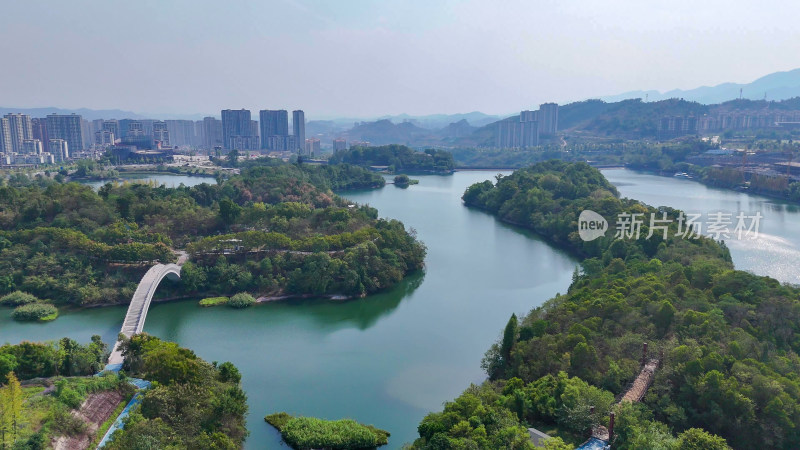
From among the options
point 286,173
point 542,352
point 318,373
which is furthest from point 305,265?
point 286,173

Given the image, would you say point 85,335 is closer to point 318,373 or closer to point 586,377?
point 318,373

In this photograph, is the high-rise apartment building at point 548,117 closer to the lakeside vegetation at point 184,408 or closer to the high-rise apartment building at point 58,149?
the high-rise apartment building at point 58,149

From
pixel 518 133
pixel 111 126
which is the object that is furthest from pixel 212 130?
pixel 518 133

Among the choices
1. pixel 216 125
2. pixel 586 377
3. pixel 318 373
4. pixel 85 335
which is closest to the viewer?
pixel 586 377

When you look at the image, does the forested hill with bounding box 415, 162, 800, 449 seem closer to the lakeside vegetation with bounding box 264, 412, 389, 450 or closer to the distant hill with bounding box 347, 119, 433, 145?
the lakeside vegetation with bounding box 264, 412, 389, 450

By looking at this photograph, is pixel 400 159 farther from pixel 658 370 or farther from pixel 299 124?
pixel 658 370

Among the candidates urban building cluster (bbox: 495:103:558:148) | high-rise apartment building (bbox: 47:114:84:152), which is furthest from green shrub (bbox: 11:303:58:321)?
urban building cluster (bbox: 495:103:558:148)
